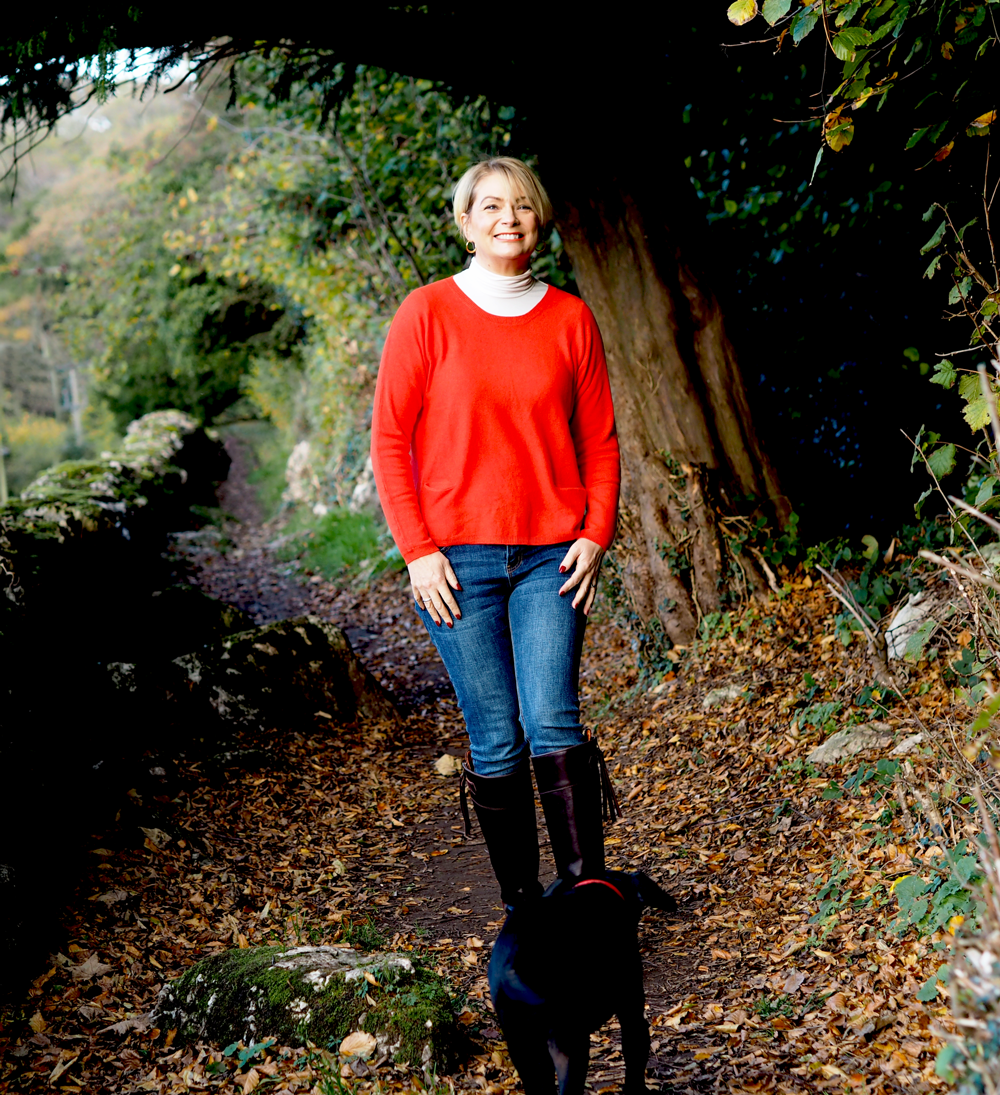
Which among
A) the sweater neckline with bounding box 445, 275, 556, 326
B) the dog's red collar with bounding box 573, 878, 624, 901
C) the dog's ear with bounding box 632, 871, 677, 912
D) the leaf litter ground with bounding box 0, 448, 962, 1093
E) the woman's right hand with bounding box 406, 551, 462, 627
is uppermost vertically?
the sweater neckline with bounding box 445, 275, 556, 326

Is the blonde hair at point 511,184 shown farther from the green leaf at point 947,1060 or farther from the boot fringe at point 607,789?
the green leaf at point 947,1060

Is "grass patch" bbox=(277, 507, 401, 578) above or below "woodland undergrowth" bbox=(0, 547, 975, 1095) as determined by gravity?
above

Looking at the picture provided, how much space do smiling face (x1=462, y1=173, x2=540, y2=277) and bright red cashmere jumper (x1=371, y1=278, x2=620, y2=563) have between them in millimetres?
133

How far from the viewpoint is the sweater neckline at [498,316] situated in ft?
8.07

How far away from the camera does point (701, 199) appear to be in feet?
20.3

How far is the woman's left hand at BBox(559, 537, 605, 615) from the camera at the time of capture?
242 centimetres

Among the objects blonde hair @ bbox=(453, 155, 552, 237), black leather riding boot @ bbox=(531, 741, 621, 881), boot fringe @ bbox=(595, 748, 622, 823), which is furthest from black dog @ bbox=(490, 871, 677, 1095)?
blonde hair @ bbox=(453, 155, 552, 237)

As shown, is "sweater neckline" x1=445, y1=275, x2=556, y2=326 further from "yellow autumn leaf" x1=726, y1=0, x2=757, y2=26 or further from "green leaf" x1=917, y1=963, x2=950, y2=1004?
"green leaf" x1=917, y1=963, x2=950, y2=1004

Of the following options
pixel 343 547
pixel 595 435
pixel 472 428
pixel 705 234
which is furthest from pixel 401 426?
pixel 343 547

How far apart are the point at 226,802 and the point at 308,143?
25.0 feet

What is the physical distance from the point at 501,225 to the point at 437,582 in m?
0.94

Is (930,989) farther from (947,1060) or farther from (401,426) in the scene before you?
(401,426)

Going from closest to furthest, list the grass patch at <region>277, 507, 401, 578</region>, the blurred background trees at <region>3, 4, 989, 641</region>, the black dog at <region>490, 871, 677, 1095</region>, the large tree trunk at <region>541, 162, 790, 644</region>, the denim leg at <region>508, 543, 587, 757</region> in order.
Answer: the black dog at <region>490, 871, 677, 1095</region>
the denim leg at <region>508, 543, 587, 757</region>
the blurred background trees at <region>3, 4, 989, 641</region>
the large tree trunk at <region>541, 162, 790, 644</region>
the grass patch at <region>277, 507, 401, 578</region>

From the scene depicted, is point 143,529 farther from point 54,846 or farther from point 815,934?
point 815,934
